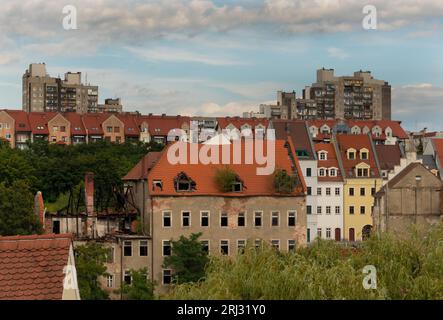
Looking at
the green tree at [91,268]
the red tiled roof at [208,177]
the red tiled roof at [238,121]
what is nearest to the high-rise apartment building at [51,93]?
the red tiled roof at [238,121]

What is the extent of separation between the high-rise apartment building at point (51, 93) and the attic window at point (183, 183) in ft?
289

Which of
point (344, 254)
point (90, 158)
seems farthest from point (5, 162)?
point (344, 254)

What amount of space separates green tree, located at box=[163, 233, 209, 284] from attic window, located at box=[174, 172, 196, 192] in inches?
125

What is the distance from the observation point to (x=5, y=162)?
250 ft

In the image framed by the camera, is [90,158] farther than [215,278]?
Yes

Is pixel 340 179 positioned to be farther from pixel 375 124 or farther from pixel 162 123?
pixel 162 123

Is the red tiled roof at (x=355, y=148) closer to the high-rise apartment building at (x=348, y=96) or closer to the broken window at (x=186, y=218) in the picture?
the broken window at (x=186, y=218)

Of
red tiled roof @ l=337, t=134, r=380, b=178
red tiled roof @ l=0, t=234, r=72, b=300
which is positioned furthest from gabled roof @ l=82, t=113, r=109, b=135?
red tiled roof @ l=0, t=234, r=72, b=300

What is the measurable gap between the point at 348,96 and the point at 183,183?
101 metres

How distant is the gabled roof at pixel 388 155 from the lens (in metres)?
77.8

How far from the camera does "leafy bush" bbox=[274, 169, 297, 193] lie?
51.5 metres

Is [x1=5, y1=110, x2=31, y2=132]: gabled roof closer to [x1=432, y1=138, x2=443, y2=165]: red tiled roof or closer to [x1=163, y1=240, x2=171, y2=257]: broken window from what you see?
[x1=432, y1=138, x2=443, y2=165]: red tiled roof
